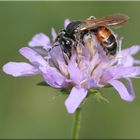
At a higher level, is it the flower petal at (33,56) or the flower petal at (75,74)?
the flower petal at (33,56)

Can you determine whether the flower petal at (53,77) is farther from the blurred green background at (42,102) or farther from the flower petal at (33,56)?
the blurred green background at (42,102)

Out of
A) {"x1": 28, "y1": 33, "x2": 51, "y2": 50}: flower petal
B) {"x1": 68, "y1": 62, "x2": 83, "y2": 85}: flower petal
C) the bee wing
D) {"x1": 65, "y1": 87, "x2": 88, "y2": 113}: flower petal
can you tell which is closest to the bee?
the bee wing

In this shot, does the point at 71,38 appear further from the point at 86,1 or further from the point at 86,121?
the point at 86,1

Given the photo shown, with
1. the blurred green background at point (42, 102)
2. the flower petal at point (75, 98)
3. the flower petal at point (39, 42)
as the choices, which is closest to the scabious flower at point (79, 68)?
the flower petal at point (75, 98)

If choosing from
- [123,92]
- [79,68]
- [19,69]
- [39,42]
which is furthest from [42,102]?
[123,92]

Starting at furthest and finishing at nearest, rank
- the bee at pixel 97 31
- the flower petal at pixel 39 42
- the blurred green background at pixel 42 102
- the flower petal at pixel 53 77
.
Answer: the blurred green background at pixel 42 102
the flower petal at pixel 39 42
the bee at pixel 97 31
the flower petal at pixel 53 77

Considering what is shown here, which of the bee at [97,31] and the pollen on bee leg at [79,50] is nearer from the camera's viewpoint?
the bee at [97,31]

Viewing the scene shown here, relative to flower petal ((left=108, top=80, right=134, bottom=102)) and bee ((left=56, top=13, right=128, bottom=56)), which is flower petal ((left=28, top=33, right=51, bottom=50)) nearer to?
bee ((left=56, top=13, right=128, bottom=56))
